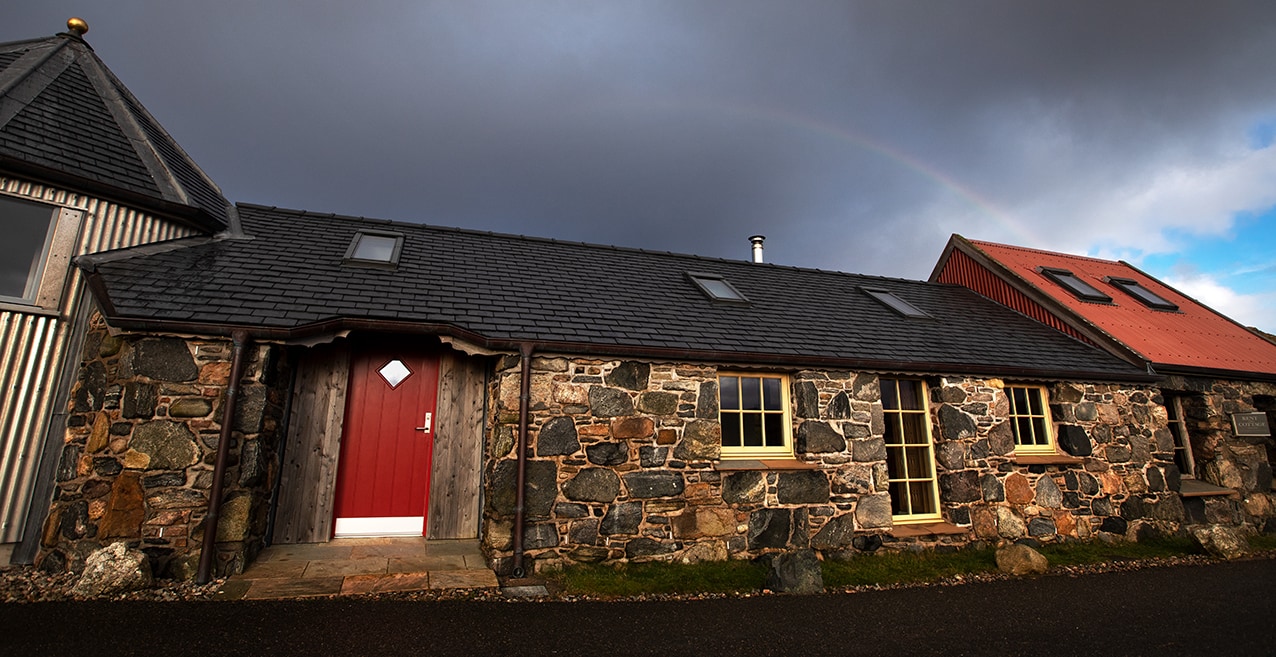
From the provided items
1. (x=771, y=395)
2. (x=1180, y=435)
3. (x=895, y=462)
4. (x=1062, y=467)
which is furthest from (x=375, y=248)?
(x=1180, y=435)

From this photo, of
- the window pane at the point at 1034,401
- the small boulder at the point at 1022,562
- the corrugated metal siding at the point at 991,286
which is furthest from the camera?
the corrugated metal siding at the point at 991,286

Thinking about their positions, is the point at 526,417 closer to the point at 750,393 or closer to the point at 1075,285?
the point at 750,393

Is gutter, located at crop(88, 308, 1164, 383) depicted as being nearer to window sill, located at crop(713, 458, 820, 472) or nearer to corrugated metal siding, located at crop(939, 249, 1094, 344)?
window sill, located at crop(713, 458, 820, 472)

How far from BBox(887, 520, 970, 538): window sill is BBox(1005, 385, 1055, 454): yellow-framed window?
1.81 m

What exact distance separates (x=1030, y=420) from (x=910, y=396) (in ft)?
6.80

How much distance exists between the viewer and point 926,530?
24.1 feet

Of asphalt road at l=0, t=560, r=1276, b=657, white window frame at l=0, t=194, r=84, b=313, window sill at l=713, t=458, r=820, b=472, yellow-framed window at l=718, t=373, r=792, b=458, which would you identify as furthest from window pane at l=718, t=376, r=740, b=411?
white window frame at l=0, t=194, r=84, b=313

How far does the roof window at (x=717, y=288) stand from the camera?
29.7 ft

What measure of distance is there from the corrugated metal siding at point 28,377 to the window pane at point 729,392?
673 cm

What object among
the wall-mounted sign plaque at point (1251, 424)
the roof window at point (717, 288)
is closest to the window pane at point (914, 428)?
the roof window at point (717, 288)

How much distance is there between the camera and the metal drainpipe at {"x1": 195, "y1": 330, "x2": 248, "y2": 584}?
505cm

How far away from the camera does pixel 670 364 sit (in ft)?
22.0

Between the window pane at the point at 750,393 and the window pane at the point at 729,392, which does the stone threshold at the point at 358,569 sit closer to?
the window pane at the point at 729,392

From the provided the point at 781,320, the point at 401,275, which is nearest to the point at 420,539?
the point at 401,275
